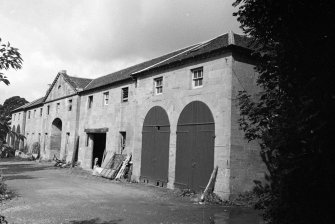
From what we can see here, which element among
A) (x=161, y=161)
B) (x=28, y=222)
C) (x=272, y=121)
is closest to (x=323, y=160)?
(x=272, y=121)

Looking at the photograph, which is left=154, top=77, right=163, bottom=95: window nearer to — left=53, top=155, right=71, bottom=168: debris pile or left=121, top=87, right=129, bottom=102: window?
left=121, top=87, right=129, bottom=102: window

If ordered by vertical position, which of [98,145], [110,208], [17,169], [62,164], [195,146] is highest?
[195,146]

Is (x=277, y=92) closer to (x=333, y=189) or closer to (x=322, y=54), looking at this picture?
(x=322, y=54)

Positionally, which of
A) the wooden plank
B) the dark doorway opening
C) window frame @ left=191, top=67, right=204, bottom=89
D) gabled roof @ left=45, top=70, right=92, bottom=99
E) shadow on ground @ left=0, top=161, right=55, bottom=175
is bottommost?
shadow on ground @ left=0, top=161, right=55, bottom=175

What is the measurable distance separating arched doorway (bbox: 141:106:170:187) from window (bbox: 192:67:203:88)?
2.64m

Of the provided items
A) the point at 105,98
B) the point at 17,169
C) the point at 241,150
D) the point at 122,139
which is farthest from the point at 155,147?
the point at 17,169

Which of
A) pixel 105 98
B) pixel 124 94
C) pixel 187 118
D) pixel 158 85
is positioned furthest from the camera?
pixel 105 98

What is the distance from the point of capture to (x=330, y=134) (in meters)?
3.96

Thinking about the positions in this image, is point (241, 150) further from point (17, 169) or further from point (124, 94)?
point (17, 169)

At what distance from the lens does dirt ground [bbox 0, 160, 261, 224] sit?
9.66 meters

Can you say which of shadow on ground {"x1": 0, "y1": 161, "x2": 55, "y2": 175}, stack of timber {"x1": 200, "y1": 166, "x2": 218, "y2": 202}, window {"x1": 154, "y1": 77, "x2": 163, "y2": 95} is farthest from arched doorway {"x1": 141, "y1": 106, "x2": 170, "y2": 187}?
shadow on ground {"x1": 0, "y1": 161, "x2": 55, "y2": 175}

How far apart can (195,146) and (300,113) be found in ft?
37.2

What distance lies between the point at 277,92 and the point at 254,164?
33.0 ft

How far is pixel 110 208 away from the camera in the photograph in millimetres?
11258
